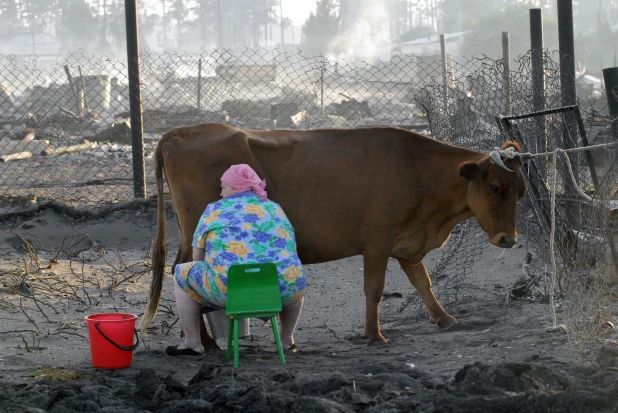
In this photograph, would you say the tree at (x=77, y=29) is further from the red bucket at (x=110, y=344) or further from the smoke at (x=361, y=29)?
the red bucket at (x=110, y=344)

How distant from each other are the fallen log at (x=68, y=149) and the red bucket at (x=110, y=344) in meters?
13.4

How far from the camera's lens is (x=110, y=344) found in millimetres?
5184

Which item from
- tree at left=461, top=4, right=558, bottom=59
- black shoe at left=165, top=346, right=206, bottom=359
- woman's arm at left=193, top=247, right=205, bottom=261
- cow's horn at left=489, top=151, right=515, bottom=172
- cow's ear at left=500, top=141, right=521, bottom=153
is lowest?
black shoe at left=165, top=346, right=206, bottom=359

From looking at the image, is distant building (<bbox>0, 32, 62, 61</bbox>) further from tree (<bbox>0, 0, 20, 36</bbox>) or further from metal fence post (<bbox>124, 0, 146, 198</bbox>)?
metal fence post (<bbox>124, 0, 146, 198</bbox>)

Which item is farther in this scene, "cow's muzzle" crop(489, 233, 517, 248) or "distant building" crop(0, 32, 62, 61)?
"distant building" crop(0, 32, 62, 61)

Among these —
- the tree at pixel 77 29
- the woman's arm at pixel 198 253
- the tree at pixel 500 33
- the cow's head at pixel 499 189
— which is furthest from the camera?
the tree at pixel 77 29

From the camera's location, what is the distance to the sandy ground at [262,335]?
4270mm

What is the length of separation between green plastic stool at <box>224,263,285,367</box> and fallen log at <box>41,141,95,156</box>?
13.6 m

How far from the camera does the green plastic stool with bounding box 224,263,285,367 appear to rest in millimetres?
5156

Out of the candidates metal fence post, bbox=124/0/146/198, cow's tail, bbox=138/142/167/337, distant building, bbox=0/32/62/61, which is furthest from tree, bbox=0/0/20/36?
cow's tail, bbox=138/142/167/337

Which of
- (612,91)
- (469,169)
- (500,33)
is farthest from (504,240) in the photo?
(500,33)

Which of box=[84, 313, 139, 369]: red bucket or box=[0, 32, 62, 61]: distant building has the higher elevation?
box=[0, 32, 62, 61]: distant building

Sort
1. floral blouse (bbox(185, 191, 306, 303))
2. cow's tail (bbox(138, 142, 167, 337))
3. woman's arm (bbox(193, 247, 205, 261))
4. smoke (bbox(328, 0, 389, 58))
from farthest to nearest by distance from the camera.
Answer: smoke (bbox(328, 0, 389, 58)) < cow's tail (bbox(138, 142, 167, 337)) < woman's arm (bbox(193, 247, 205, 261)) < floral blouse (bbox(185, 191, 306, 303))

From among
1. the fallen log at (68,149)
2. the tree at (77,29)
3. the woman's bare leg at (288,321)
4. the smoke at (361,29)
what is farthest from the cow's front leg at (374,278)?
the tree at (77,29)
